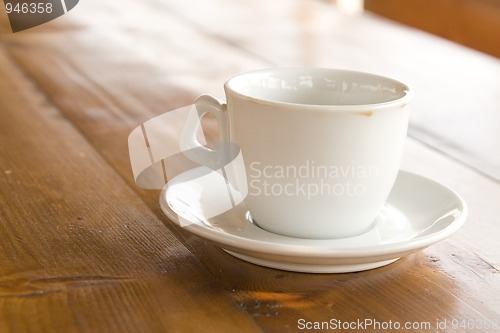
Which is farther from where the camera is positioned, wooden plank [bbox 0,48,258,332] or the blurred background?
the blurred background

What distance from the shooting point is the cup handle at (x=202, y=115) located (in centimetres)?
59

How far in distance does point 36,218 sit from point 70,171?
12 cm

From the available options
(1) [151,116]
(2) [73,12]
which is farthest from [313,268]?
(2) [73,12]

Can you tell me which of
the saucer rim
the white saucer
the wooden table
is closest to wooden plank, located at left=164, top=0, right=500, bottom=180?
the wooden table

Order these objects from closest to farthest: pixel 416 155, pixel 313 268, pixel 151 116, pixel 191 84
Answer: pixel 313 268, pixel 416 155, pixel 151 116, pixel 191 84

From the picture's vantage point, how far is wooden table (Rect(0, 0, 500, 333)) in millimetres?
459

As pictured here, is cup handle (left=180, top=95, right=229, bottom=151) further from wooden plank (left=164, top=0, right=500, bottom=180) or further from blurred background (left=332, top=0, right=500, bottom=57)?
blurred background (left=332, top=0, right=500, bottom=57)

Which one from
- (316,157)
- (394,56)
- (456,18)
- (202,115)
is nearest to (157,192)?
(202,115)

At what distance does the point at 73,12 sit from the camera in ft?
5.09

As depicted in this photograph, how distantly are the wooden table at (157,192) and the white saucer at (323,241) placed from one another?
0.05 ft

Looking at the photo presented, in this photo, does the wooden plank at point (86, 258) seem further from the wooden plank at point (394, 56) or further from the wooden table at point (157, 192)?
the wooden plank at point (394, 56)

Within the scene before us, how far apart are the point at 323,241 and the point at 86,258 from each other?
161 millimetres

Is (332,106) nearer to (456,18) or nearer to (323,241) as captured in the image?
(323,241)

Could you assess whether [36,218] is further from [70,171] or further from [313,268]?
[313,268]
